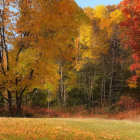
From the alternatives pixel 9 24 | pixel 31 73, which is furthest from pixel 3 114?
pixel 9 24

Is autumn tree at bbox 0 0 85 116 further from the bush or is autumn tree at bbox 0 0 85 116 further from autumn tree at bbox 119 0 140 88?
the bush

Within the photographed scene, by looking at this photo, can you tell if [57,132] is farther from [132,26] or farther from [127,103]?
[127,103]

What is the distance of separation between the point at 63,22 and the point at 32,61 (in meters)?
2.87

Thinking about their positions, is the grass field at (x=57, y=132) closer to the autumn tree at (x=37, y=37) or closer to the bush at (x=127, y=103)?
the autumn tree at (x=37, y=37)

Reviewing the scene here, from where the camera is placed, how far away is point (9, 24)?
9750mm

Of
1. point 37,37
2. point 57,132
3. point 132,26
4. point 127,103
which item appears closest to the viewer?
point 57,132

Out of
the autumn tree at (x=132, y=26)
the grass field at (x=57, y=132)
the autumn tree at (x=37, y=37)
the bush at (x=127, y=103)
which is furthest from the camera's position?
the bush at (x=127, y=103)

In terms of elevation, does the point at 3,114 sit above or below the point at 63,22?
below

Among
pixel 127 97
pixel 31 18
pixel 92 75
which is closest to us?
pixel 31 18

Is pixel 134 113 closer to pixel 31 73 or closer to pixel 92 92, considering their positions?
pixel 92 92

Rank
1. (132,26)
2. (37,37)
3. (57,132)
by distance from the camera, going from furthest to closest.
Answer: (132,26), (37,37), (57,132)

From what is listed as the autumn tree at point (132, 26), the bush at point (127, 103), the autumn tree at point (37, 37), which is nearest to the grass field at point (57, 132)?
the autumn tree at point (37, 37)

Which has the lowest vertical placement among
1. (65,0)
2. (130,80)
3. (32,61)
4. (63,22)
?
(130,80)

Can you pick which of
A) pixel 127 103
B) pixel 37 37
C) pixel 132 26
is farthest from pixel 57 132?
pixel 127 103
